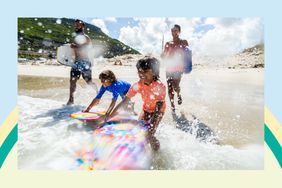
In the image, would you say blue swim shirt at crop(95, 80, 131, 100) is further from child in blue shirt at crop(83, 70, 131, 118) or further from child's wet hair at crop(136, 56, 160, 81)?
child's wet hair at crop(136, 56, 160, 81)

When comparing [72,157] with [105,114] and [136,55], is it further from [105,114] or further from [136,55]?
[136,55]

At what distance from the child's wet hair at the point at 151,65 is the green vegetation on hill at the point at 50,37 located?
0.37m

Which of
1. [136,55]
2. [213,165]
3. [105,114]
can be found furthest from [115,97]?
[213,165]

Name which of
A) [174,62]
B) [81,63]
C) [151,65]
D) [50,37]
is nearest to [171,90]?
[174,62]

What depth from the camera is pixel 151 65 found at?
3.36m

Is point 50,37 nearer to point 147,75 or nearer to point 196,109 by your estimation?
point 147,75

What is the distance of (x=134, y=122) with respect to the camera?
351 centimetres

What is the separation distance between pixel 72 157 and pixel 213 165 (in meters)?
1.19

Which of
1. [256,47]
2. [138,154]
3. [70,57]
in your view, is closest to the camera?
[138,154]

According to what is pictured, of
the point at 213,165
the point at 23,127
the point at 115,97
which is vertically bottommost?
the point at 213,165

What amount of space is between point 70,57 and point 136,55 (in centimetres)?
63

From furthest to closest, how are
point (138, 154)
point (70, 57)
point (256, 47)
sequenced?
point (70, 57) < point (256, 47) < point (138, 154)

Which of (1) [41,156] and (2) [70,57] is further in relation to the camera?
(2) [70,57]

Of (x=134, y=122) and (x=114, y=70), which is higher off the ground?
Answer: (x=114, y=70)
